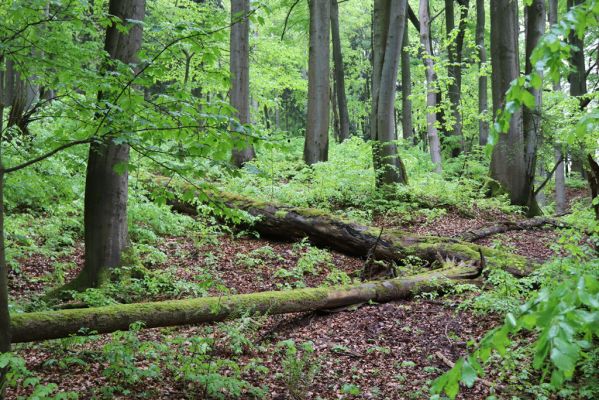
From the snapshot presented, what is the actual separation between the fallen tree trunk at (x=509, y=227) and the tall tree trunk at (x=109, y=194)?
6.38m

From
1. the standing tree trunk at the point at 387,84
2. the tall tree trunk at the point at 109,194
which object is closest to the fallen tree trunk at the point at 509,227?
the standing tree trunk at the point at 387,84

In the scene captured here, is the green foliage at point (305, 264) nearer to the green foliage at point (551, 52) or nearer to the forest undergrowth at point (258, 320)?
the forest undergrowth at point (258, 320)

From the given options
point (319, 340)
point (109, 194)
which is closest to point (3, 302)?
point (109, 194)

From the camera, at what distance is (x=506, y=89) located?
12.1 meters

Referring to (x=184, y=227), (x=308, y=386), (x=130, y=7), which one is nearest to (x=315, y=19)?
(x=184, y=227)

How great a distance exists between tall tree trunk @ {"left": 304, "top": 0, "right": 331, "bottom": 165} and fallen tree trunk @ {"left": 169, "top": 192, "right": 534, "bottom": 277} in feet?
16.5

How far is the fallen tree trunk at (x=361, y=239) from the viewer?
7.48 metres

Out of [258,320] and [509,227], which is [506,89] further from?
[258,320]

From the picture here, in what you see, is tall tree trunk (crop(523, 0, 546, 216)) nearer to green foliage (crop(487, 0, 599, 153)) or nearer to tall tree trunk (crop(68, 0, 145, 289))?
tall tree trunk (crop(68, 0, 145, 289))

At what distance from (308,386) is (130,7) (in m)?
4.95

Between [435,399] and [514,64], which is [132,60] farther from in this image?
[514,64]

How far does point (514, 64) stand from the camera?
1241cm

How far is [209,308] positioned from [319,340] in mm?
1387

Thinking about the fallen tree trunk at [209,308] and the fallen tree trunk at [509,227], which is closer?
the fallen tree trunk at [209,308]
